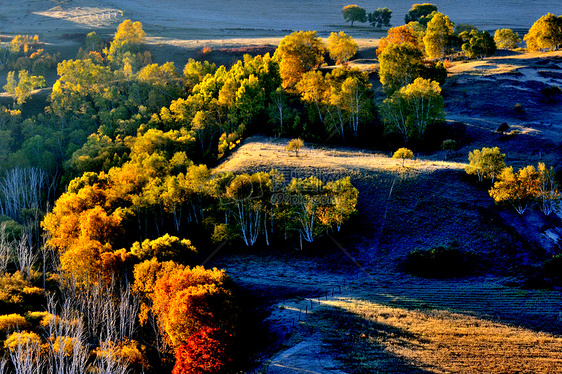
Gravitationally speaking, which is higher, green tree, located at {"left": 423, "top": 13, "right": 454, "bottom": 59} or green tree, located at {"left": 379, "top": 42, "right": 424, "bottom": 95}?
green tree, located at {"left": 423, "top": 13, "right": 454, "bottom": 59}

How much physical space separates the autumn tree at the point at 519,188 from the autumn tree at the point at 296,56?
2170 inches

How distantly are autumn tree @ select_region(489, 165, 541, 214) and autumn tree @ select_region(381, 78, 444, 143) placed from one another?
2570 cm

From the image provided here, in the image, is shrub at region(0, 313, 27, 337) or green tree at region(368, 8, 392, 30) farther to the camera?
green tree at region(368, 8, 392, 30)

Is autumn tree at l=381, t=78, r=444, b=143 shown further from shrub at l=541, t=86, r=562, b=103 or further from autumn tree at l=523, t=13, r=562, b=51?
autumn tree at l=523, t=13, r=562, b=51

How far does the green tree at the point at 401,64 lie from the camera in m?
95.7

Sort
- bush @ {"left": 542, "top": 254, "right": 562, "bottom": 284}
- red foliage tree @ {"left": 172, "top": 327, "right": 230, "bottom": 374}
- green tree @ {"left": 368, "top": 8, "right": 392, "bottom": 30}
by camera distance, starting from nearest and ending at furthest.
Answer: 1. red foliage tree @ {"left": 172, "top": 327, "right": 230, "bottom": 374}
2. bush @ {"left": 542, "top": 254, "right": 562, "bottom": 284}
3. green tree @ {"left": 368, "top": 8, "right": 392, "bottom": 30}

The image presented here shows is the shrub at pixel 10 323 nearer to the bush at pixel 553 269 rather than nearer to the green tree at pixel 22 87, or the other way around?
the bush at pixel 553 269

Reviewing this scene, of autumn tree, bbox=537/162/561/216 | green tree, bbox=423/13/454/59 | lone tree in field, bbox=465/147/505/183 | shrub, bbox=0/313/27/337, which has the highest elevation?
green tree, bbox=423/13/454/59

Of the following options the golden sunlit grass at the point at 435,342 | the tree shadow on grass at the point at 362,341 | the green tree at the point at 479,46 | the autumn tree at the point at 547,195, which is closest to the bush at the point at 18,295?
the tree shadow on grass at the point at 362,341

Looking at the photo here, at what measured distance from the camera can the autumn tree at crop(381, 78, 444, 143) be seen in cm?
8306

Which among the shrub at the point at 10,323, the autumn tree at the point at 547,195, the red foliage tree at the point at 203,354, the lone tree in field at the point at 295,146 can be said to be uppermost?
the lone tree in field at the point at 295,146

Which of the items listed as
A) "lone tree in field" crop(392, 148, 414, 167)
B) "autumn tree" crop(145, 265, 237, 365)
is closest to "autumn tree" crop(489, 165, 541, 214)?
"lone tree in field" crop(392, 148, 414, 167)

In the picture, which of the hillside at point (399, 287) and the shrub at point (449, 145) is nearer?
the hillside at point (399, 287)

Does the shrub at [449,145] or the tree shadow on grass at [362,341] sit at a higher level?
the shrub at [449,145]
